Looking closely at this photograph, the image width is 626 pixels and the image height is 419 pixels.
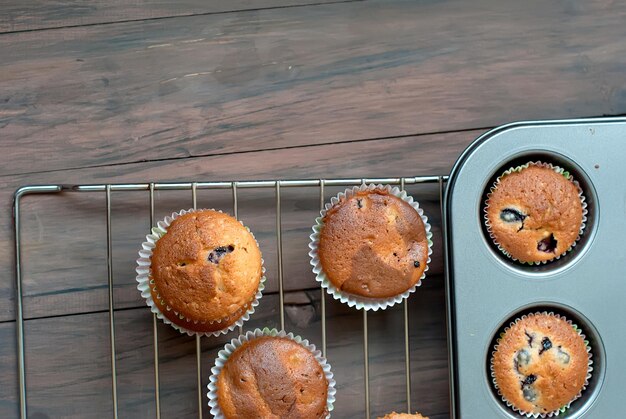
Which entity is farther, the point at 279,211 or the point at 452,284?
the point at 279,211

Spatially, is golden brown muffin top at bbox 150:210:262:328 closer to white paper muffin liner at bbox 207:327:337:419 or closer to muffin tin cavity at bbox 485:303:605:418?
white paper muffin liner at bbox 207:327:337:419

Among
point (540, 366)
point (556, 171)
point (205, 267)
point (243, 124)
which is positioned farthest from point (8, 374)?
point (556, 171)

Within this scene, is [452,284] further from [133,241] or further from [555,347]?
[133,241]

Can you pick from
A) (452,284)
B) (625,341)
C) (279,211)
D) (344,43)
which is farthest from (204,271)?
(625,341)

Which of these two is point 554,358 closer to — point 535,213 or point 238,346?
point 535,213

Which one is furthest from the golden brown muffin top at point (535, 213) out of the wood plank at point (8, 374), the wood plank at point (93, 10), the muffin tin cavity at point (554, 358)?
the wood plank at point (8, 374)

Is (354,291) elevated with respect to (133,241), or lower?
lower
